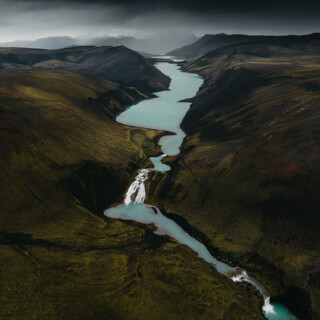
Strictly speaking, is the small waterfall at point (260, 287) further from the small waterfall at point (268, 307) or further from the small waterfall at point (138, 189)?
the small waterfall at point (138, 189)

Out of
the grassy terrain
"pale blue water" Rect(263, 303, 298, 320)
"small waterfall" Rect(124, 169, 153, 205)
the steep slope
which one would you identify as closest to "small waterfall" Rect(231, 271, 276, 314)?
"pale blue water" Rect(263, 303, 298, 320)

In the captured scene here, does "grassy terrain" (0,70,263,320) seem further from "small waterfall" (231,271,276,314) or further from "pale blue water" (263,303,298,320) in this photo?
"pale blue water" (263,303,298,320)

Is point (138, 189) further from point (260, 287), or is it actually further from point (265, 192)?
point (260, 287)

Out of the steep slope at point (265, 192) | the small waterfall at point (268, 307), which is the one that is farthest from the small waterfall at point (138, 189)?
the small waterfall at point (268, 307)

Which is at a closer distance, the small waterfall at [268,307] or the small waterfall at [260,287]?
the small waterfall at [268,307]

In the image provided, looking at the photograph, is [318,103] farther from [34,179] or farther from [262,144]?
[34,179]
